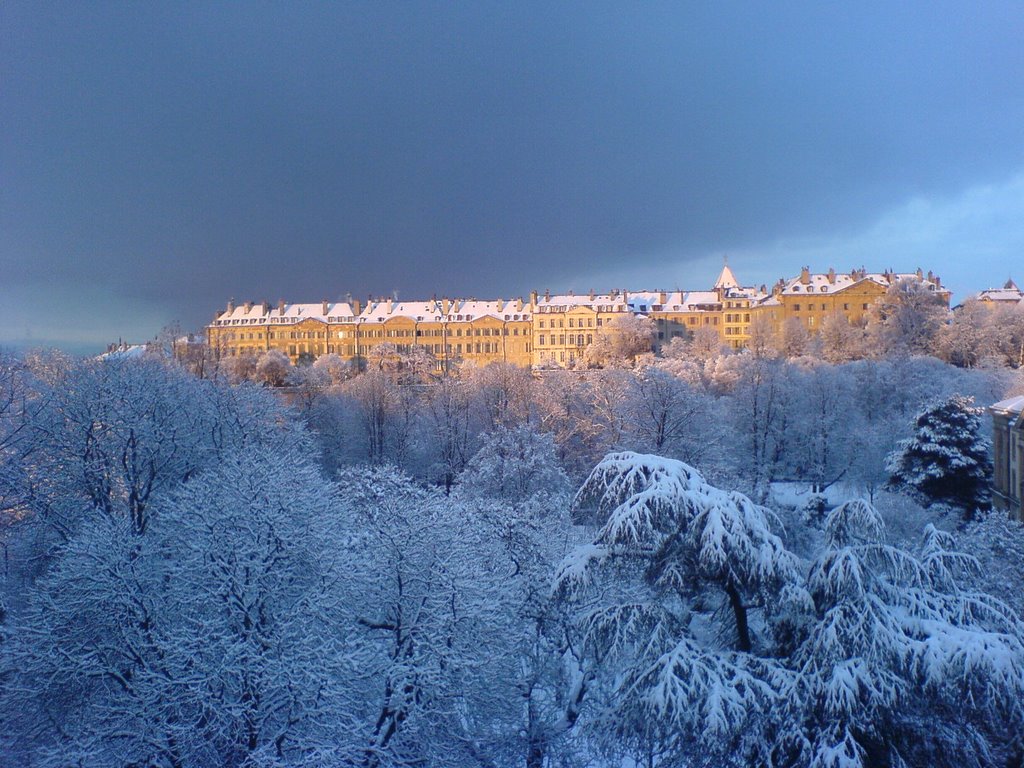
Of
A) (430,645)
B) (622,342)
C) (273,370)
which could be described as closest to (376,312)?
(273,370)

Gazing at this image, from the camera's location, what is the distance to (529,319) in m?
90.0

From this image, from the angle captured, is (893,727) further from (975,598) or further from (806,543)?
(806,543)

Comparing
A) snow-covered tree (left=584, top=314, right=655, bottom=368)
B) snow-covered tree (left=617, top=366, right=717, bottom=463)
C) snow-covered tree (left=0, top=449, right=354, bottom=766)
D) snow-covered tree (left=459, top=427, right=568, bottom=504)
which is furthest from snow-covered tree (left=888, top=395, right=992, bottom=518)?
snow-covered tree (left=584, top=314, right=655, bottom=368)

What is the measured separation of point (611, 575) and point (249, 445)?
723 inches

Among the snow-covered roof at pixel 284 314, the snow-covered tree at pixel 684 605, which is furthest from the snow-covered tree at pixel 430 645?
the snow-covered roof at pixel 284 314

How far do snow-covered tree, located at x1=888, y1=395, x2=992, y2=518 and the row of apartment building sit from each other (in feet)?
168

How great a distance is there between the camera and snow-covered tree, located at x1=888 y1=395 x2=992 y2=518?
2981 cm

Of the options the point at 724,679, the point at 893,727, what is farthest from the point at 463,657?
the point at 893,727

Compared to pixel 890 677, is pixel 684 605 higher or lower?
higher

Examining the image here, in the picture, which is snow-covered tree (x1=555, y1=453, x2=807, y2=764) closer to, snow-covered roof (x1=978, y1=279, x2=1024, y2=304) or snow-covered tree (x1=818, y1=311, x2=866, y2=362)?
snow-covered tree (x1=818, y1=311, x2=866, y2=362)

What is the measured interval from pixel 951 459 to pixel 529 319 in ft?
207

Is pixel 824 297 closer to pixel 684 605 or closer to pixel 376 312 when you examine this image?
pixel 376 312

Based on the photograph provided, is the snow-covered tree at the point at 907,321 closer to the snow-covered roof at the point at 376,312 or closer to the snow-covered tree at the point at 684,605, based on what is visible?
the snow-covered roof at the point at 376,312

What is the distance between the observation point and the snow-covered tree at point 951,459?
29.8 metres
